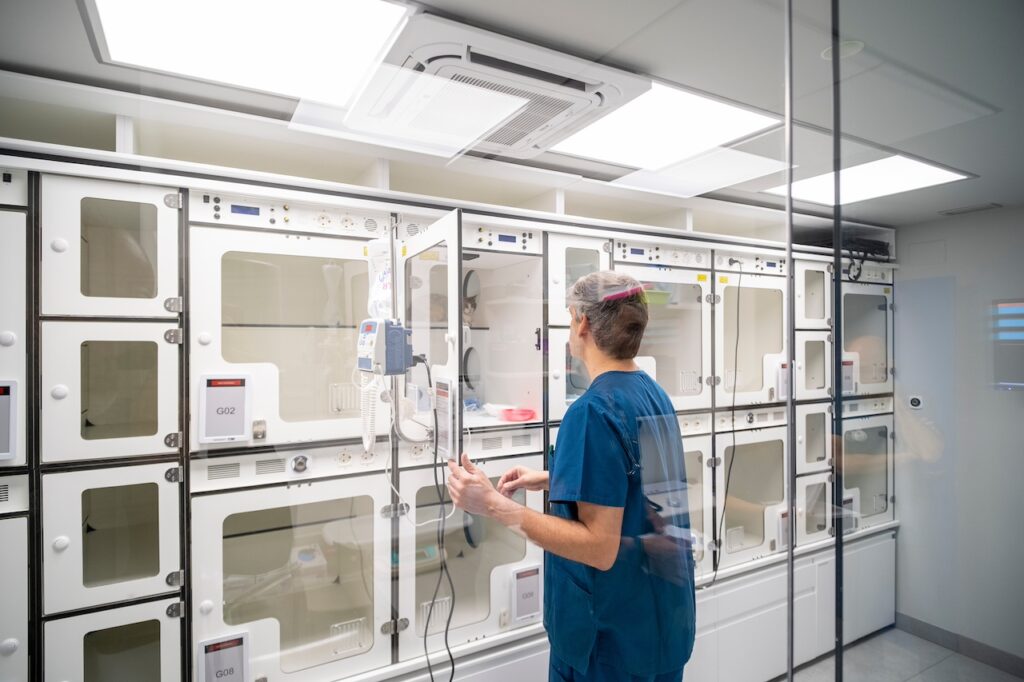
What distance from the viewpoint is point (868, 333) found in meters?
1.06

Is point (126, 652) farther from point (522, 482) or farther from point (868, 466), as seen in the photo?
point (868, 466)

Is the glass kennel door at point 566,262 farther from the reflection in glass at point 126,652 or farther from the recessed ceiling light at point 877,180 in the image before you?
the reflection in glass at point 126,652

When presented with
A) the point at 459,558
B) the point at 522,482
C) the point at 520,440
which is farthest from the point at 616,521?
the point at 459,558

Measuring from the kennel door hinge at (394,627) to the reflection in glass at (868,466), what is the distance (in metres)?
1.79

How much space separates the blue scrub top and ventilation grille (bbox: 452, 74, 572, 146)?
925 millimetres

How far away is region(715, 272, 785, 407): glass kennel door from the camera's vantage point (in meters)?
1.56

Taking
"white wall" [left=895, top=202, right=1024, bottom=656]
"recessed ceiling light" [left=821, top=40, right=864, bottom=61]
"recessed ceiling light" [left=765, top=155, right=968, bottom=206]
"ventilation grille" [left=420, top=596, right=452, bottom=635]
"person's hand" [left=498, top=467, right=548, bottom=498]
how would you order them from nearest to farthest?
"white wall" [left=895, top=202, right=1024, bottom=656], "recessed ceiling light" [left=765, top=155, right=968, bottom=206], "recessed ceiling light" [left=821, top=40, right=864, bottom=61], "person's hand" [left=498, top=467, right=548, bottom=498], "ventilation grille" [left=420, top=596, right=452, bottom=635]

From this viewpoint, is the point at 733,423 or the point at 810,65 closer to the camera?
the point at 810,65

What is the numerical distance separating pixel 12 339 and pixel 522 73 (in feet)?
5.92

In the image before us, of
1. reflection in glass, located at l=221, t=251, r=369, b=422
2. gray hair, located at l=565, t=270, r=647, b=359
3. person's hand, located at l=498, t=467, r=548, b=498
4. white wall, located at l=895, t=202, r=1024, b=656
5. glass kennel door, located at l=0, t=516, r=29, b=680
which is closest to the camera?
white wall, located at l=895, t=202, r=1024, b=656

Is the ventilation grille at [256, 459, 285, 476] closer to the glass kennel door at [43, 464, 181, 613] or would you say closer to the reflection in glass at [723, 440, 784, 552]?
the glass kennel door at [43, 464, 181, 613]

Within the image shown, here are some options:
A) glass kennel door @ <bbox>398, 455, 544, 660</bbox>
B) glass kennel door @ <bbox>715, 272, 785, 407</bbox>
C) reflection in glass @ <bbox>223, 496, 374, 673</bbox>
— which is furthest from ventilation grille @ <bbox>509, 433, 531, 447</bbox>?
glass kennel door @ <bbox>715, 272, 785, 407</bbox>

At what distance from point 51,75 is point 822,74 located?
89.8 inches

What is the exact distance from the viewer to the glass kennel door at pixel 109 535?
63.3 inches
